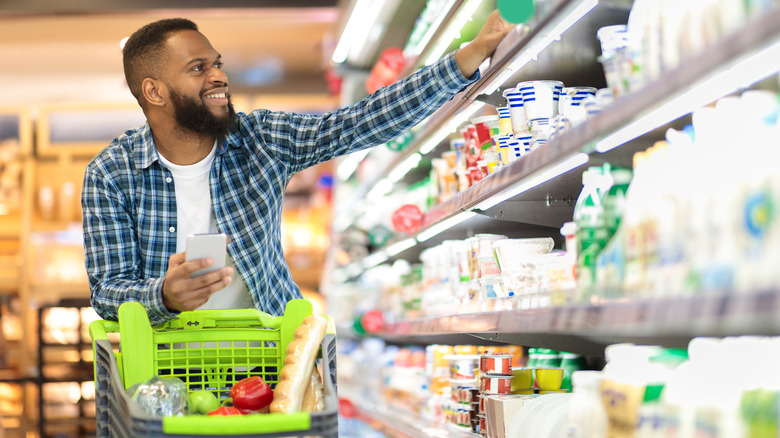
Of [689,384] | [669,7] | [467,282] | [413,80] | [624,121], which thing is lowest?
[689,384]

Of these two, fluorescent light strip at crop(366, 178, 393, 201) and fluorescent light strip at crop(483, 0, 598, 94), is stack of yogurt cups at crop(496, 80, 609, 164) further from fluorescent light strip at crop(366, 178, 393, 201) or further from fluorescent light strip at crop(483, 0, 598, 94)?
fluorescent light strip at crop(366, 178, 393, 201)

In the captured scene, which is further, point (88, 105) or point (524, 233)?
point (88, 105)

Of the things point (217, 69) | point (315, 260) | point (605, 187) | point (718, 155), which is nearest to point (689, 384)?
point (718, 155)

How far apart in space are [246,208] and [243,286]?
0.74ft

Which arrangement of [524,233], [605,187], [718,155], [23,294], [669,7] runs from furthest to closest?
[23,294], [524,233], [605,187], [669,7], [718,155]

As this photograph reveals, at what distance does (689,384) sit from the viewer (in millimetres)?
1376

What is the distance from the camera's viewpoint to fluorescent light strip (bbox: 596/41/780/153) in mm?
1337

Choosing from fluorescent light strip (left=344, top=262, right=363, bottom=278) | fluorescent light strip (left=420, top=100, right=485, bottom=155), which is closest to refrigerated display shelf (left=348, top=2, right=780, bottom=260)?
fluorescent light strip (left=420, top=100, right=485, bottom=155)

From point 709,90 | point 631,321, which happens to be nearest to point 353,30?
point 709,90

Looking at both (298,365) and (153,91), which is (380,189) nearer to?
(153,91)

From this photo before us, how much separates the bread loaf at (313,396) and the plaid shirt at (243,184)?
56cm

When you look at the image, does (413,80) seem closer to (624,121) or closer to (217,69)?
(217,69)

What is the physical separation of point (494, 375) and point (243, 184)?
901 millimetres

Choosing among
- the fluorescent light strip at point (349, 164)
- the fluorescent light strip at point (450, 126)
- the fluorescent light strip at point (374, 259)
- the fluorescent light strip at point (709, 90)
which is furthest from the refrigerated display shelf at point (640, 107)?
the fluorescent light strip at point (349, 164)
